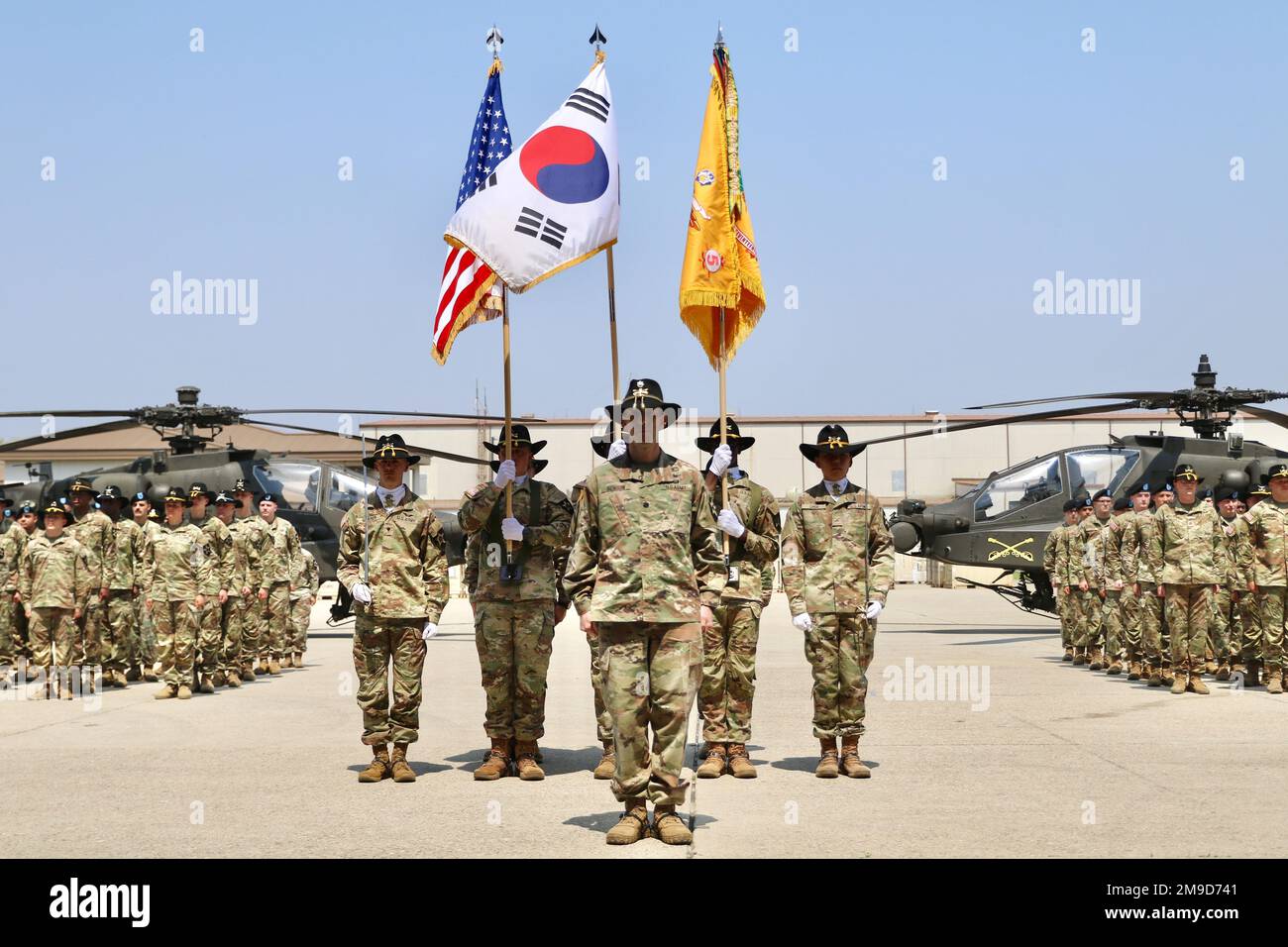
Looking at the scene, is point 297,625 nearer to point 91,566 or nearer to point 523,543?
point 91,566

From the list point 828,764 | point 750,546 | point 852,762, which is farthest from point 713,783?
point 750,546

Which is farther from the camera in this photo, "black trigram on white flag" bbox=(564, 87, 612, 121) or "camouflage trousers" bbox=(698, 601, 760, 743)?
"black trigram on white flag" bbox=(564, 87, 612, 121)

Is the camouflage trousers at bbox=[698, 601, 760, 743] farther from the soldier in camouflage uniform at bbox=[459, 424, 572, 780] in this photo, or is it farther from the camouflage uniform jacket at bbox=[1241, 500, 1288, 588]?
the camouflage uniform jacket at bbox=[1241, 500, 1288, 588]

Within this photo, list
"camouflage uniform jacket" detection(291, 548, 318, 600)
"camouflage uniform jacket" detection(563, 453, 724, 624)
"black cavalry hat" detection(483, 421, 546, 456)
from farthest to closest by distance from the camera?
"camouflage uniform jacket" detection(291, 548, 318, 600), "black cavalry hat" detection(483, 421, 546, 456), "camouflage uniform jacket" detection(563, 453, 724, 624)

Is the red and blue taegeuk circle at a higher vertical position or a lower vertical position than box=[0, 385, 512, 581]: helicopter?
higher

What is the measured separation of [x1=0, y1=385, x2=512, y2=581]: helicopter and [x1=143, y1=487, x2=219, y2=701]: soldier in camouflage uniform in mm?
5015

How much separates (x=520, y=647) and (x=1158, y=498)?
8.11 m

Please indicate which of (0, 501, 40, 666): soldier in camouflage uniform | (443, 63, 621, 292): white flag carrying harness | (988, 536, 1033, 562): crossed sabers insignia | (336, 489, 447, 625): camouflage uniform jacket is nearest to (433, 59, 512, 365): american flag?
(443, 63, 621, 292): white flag carrying harness

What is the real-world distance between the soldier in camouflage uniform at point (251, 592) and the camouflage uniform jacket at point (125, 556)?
1.05 m

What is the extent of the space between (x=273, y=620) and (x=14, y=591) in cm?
285

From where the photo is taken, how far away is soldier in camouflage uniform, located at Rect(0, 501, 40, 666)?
14.7 m

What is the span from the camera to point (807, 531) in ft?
27.1

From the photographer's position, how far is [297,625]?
16312mm

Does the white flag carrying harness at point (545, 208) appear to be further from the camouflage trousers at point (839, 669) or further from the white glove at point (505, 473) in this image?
the camouflage trousers at point (839, 669)
